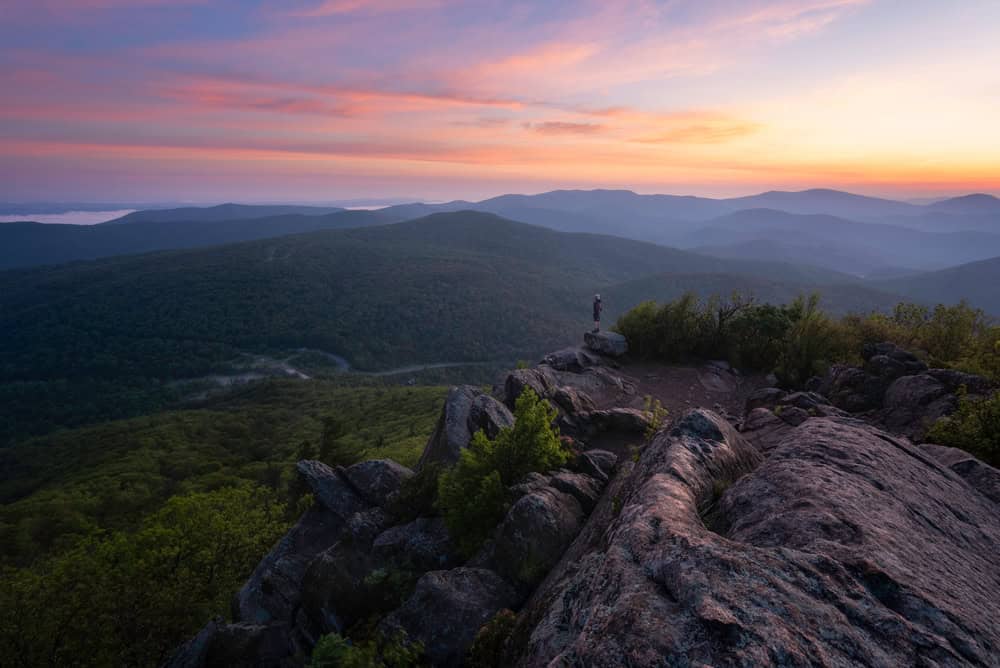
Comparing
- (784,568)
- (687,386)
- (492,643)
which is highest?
(784,568)

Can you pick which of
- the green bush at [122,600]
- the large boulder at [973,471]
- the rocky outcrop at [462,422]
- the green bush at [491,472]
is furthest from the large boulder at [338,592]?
the large boulder at [973,471]

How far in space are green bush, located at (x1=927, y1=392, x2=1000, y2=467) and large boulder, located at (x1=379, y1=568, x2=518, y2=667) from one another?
36.7ft

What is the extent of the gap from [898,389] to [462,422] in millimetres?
14253

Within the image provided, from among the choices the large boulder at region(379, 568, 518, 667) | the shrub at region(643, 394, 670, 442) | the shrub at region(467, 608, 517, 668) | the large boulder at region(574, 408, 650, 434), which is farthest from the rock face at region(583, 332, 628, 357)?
the shrub at region(467, 608, 517, 668)

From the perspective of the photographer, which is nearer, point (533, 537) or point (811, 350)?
point (533, 537)

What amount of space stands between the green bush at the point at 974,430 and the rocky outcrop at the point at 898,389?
0.93 meters

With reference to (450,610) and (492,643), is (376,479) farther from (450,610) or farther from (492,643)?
(492,643)

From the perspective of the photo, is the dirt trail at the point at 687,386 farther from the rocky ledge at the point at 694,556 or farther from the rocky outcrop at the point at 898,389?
the rocky ledge at the point at 694,556

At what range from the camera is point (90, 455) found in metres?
69.5

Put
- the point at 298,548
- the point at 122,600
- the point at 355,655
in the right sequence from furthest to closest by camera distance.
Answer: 1. the point at 122,600
2. the point at 298,548
3. the point at 355,655

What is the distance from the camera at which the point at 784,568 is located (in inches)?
193

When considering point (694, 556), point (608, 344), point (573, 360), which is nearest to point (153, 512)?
point (573, 360)

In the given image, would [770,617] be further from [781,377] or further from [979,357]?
[781,377]

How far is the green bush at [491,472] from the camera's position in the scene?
10359 mm
